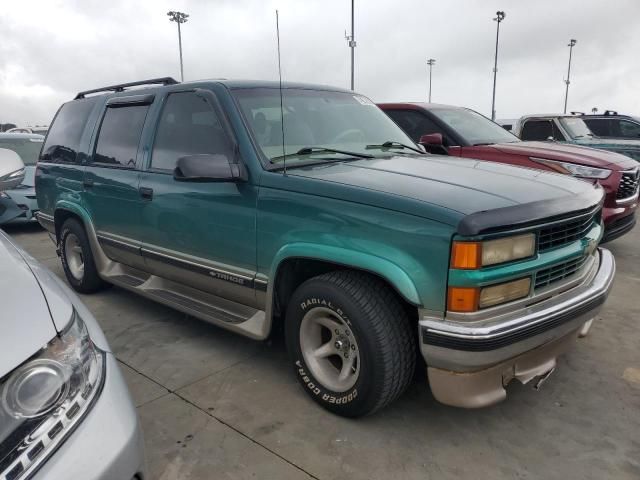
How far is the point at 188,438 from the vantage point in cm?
257

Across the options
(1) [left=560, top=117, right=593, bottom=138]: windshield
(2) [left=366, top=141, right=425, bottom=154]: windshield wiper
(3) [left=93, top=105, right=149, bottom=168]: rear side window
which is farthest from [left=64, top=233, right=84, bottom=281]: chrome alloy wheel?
(1) [left=560, top=117, right=593, bottom=138]: windshield

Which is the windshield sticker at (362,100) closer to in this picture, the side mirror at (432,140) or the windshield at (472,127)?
the side mirror at (432,140)

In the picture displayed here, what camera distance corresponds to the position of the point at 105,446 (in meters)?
1.37

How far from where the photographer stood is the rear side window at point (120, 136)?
12.6ft

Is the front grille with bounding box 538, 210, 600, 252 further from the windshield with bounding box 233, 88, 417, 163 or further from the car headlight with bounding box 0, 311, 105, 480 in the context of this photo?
the car headlight with bounding box 0, 311, 105, 480

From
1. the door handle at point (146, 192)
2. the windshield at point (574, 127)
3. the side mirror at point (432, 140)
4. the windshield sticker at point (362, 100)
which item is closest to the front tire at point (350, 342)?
the door handle at point (146, 192)

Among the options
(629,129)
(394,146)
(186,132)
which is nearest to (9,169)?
(186,132)

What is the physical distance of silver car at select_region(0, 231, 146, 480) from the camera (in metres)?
1.27

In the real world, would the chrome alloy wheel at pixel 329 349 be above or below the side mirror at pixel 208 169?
below

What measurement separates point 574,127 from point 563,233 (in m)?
7.95

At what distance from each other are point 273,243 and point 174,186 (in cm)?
98

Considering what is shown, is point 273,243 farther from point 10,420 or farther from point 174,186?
point 10,420

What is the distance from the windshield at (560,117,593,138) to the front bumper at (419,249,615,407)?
7.55 m

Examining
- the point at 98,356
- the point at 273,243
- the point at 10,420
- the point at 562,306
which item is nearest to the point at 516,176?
the point at 562,306
